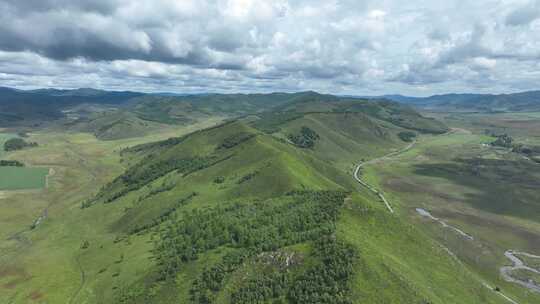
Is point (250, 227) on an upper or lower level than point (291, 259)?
lower

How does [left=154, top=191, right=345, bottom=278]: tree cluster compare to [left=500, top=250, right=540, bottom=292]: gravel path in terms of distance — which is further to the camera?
[left=500, top=250, right=540, bottom=292]: gravel path

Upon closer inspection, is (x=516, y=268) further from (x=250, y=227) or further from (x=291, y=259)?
(x=250, y=227)

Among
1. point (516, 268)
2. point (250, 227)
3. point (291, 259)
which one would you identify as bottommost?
point (516, 268)

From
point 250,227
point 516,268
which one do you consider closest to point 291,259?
point 250,227

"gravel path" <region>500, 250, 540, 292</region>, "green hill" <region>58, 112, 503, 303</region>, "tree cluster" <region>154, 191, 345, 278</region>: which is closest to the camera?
"green hill" <region>58, 112, 503, 303</region>

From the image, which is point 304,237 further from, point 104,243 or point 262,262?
point 104,243

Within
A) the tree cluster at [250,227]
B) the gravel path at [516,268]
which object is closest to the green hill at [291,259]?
the tree cluster at [250,227]

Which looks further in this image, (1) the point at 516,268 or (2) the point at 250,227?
(1) the point at 516,268

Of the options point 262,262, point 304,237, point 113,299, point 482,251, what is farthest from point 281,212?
point 482,251

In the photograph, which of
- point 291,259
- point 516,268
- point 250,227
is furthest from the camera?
point 516,268

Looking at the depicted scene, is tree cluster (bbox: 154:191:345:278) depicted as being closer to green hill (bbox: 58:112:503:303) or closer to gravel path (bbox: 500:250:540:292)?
green hill (bbox: 58:112:503:303)

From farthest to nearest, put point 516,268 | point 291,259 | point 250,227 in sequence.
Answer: point 516,268
point 250,227
point 291,259

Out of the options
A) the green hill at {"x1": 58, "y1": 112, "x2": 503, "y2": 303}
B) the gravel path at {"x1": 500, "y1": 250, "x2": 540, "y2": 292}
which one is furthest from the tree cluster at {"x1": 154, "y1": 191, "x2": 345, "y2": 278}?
the gravel path at {"x1": 500, "y1": 250, "x2": 540, "y2": 292}
